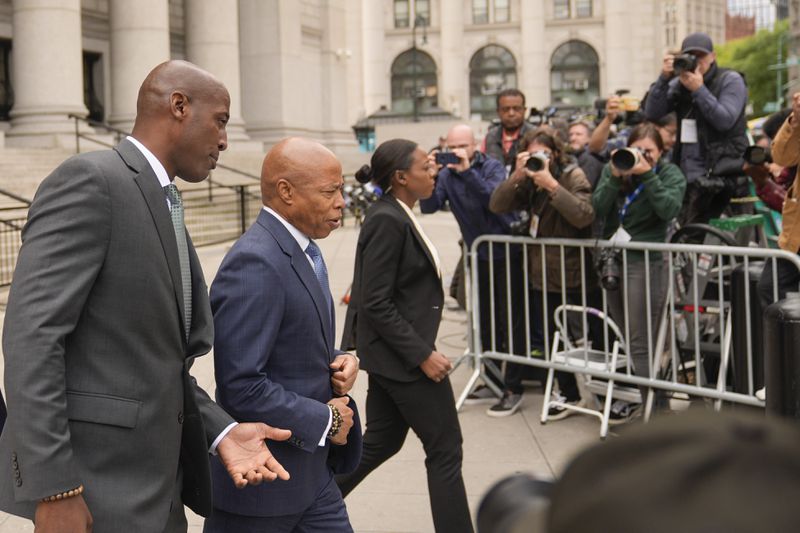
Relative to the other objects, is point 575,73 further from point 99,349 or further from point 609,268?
point 99,349

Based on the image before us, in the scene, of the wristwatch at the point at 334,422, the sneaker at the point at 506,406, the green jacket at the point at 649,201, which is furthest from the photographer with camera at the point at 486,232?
the wristwatch at the point at 334,422

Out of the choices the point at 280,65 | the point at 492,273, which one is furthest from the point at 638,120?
the point at 280,65

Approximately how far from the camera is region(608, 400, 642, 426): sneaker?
7117 mm

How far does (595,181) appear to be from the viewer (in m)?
8.53

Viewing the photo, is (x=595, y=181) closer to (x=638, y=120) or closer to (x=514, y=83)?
(x=638, y=120)

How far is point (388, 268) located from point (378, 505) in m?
1.59

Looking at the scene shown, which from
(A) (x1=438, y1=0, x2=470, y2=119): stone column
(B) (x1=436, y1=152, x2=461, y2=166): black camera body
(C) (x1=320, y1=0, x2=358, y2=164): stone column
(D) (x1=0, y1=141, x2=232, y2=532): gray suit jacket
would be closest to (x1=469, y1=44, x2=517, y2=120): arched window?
(A) (x1=438, y1=0, x2=470, y2=119): stone column

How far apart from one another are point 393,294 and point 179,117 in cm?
217

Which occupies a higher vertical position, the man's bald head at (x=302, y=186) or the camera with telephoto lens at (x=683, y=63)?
the camera with telephoto lens at (x=683, y=63)

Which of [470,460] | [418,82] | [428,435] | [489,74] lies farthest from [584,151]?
[418,82]

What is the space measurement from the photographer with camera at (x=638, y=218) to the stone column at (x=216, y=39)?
1849cm

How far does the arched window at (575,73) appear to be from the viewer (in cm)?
7600

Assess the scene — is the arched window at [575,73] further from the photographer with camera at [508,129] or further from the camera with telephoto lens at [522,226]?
the camera with telephoto lens at [522,226]

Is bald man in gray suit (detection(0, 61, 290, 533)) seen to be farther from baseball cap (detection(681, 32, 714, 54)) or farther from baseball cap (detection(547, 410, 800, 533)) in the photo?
baseball cap (detection(681, 32, 714, 54))
